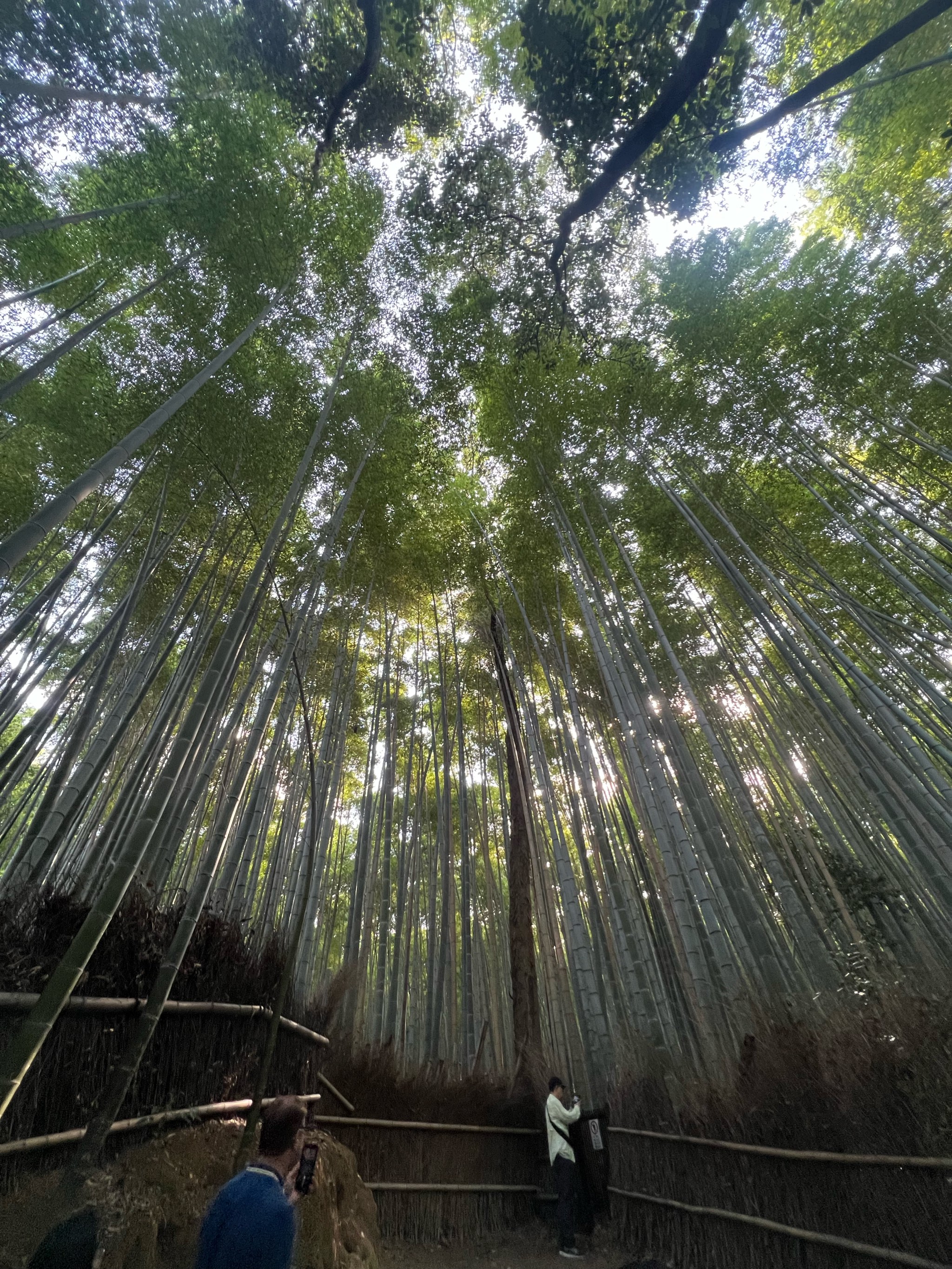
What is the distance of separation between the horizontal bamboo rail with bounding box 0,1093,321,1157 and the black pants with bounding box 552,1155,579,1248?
6.44 ft

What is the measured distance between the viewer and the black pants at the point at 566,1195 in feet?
10.7

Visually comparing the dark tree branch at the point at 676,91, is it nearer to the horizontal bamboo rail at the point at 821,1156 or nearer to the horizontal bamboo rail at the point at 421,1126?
the horizontal bamboo rail at the point at 821,1156

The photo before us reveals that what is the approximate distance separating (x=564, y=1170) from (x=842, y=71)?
5.27 m

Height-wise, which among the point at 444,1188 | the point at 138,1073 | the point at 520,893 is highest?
the point at 520,893

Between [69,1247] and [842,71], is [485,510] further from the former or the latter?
[69,1247]

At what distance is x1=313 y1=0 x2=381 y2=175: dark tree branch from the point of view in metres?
2.70

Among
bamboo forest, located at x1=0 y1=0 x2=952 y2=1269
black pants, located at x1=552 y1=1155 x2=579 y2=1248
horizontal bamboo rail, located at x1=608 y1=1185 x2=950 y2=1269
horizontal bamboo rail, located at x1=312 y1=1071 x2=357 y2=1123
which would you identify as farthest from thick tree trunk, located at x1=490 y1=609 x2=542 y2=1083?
horizontal bamboo rail, located at x1=312 y1=1071 x2=357 y2=1123

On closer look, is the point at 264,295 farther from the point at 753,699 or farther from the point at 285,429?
the point at 753,699

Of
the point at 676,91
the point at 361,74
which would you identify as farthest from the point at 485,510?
the point at 676,91

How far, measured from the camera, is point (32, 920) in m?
1.68

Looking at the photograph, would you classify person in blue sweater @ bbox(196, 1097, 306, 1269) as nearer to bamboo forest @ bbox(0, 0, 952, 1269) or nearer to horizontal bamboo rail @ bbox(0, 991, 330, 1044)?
→ bamboo forest @ bbox(0, 0, 952, 1269)

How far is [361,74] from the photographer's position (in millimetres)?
3102

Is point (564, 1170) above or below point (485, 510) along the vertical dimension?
below

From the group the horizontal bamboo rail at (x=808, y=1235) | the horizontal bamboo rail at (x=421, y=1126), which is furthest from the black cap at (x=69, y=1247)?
the horizontal bamboo rail at (x=808, y=1235)
